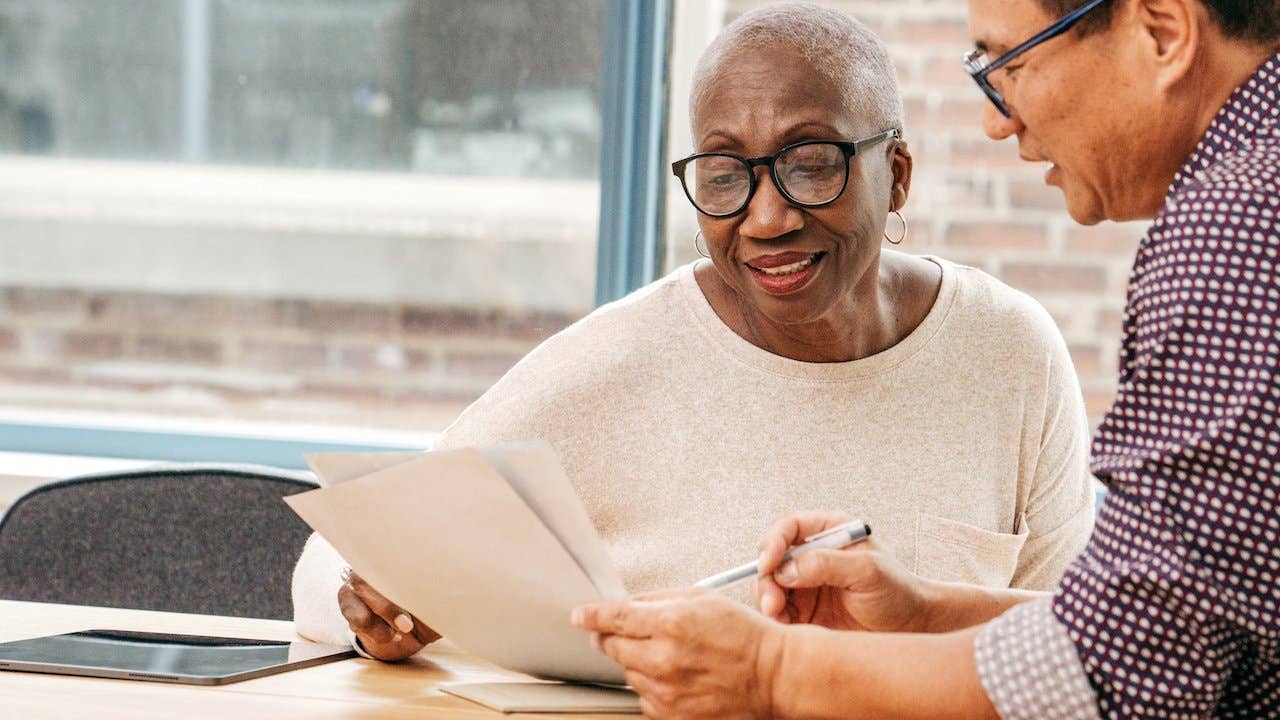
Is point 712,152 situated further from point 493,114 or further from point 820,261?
point 493,114

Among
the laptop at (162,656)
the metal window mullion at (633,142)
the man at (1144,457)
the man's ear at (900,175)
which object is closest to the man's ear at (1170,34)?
the man at (1144,457)

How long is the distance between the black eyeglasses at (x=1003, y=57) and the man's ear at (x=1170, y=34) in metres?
0.04

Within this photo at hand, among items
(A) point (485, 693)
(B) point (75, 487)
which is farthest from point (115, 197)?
(A) point (485, 693)

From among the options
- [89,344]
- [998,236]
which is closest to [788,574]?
[998,236]

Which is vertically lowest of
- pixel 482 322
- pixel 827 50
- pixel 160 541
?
pixel 160 541

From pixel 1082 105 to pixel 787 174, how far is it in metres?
0.54

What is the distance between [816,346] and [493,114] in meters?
1.34

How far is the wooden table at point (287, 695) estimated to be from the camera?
1194 mm

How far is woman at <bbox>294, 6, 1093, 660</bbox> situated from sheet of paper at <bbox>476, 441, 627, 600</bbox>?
1.65ft

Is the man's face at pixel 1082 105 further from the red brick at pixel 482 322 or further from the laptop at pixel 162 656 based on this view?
the red brick at pixel 482 322

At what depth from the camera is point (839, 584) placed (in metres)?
1.27

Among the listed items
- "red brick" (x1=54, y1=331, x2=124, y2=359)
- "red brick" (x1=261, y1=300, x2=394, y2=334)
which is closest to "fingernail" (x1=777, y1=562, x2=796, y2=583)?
"red brick" (x1=261, y1=300, x2=394, y2=334)

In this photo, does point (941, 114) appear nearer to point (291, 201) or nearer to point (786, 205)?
point (786, 205)

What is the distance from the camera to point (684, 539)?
1.65m
